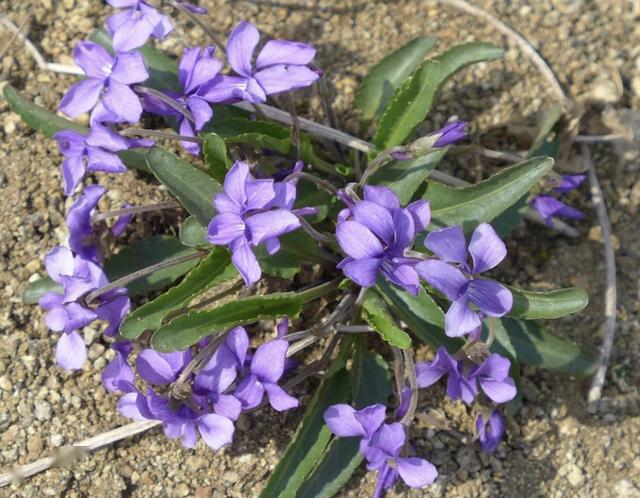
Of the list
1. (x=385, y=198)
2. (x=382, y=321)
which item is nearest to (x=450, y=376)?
(x=382, y=321)

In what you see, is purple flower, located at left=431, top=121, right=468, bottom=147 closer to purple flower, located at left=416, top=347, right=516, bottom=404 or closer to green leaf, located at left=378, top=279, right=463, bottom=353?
Answer: green leaf, located at left=378, top=279, right=463, bottom=353

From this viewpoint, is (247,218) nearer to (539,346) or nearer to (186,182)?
(186,182)

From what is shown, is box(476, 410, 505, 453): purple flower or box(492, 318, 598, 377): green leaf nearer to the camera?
box(476, 410, 505, 453): purple flower

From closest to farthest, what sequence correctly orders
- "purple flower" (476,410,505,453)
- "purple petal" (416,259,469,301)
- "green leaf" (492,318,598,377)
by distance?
1. "purple petal" (416,259,469,301)
2. "purple flower" (476,410,505,453)
3. "green leaf" (492,318,598,377)

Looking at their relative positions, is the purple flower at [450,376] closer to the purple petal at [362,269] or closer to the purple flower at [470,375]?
the purple flower at [470,375]

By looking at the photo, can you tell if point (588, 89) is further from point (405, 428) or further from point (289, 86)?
point (405, 428)

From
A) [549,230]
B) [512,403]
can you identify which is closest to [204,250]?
[512,403]

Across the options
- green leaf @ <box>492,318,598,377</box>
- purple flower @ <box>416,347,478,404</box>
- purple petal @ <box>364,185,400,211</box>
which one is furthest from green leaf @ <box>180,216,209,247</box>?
green leaf @ <box>492,318,598,377</box>
